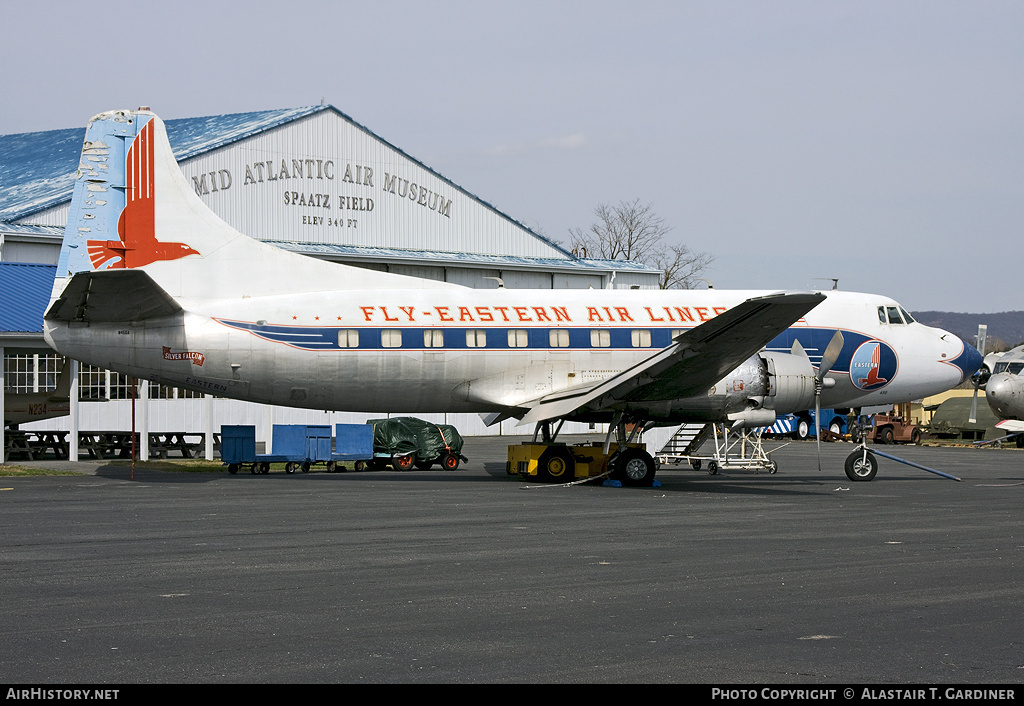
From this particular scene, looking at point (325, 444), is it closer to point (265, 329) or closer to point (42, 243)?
point (265, 329)

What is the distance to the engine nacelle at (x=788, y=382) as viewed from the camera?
76.4ft

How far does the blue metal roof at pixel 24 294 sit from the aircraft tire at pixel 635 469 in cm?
1669

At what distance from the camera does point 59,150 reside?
4888 centimetres

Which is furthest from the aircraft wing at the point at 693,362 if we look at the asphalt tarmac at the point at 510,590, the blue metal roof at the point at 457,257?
the blue metal roof at the point at 457,257

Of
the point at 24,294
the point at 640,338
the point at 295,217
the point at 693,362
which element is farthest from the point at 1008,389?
the point at 295,217

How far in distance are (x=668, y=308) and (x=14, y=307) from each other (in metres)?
19.5

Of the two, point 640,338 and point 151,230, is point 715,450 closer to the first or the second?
point 640,338

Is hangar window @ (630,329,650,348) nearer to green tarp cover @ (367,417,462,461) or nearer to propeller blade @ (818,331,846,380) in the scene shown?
propeller blade @ (818,331,846,380)

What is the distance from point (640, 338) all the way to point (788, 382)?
3.57 m

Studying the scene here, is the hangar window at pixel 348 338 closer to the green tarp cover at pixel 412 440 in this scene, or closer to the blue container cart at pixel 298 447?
the blue container cart at pixel 298 447

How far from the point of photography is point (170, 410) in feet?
128

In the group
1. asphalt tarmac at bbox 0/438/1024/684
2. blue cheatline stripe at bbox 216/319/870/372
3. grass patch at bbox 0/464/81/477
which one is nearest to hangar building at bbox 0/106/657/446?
grass patch at bbox 0/464/81/477
